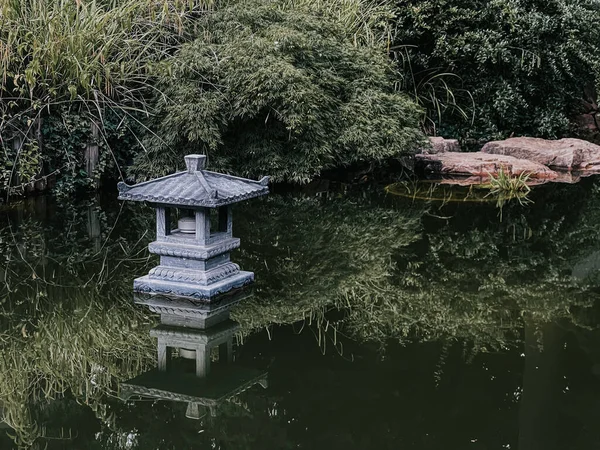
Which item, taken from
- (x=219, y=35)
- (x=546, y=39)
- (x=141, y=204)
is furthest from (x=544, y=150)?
(x=141, y=204)

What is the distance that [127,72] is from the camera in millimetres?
8430

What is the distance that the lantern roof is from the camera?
4.96m

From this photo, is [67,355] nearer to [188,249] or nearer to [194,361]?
[194,361]

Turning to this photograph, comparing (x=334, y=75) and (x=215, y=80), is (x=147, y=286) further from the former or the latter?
(x=334, y=75)

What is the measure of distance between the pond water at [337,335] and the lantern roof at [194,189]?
609mm

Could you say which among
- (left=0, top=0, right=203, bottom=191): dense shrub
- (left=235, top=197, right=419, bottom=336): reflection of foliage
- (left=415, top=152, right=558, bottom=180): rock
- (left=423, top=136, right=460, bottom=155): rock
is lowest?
(left=235, top=197, right=419, bottom=336): reflection of foliage

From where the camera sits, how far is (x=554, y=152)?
10164mm

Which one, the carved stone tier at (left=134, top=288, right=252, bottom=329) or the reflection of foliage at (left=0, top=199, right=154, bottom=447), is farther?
the carved stone tier at (left=134, top=288, right=252, bottom=329)

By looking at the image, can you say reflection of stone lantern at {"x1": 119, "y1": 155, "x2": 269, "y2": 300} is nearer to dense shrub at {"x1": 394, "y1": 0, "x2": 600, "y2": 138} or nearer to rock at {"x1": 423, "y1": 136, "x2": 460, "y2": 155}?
rock at {"x1": 423, "y1": 136, "x2": 460, "y2": 155}

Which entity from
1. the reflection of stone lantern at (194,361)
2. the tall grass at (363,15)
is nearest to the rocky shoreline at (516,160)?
the tall grass at (363,15)

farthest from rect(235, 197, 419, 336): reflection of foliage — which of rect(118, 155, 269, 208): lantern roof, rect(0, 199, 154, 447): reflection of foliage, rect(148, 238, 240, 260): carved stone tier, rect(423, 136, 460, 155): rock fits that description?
rect(423, 136, 460, 155): rock

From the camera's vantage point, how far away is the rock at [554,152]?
10070 mm

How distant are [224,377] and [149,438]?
→ 2.21 ft

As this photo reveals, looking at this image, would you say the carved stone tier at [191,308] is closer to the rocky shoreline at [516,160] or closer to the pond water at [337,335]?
the pond water at [337,335]
